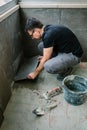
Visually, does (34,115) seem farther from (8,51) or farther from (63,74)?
(8,51)

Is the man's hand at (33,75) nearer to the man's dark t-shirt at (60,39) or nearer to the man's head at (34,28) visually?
the man's dark t-shirt at (60,39)

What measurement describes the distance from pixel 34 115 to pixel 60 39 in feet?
3.25

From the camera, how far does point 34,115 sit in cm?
191

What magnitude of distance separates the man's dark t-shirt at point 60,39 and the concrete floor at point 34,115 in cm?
53

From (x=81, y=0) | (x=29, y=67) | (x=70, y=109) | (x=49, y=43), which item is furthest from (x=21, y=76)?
(x=81, y=0)

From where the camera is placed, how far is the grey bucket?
1.93 meters

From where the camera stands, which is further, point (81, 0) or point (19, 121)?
point (81, 0)

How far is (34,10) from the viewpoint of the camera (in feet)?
8.75

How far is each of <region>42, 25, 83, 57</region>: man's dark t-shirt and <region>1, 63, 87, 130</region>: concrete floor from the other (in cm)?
53

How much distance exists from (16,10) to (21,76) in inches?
38.9

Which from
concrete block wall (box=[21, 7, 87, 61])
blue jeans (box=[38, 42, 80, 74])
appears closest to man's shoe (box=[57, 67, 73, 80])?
blue jeans (box=[38, 42, 80, 74])

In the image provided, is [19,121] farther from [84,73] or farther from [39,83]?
[84,73]

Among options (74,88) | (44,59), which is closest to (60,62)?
(44,59)

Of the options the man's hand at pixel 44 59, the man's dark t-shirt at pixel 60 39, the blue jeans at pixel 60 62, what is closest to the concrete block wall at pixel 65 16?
the man's dark t-shirt at pixel 60 39
